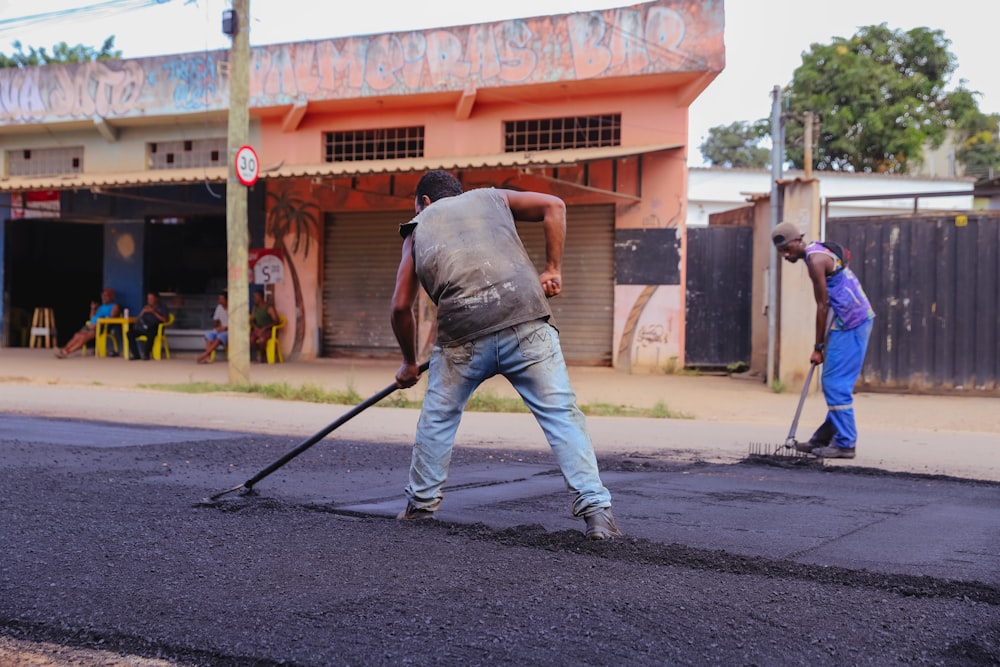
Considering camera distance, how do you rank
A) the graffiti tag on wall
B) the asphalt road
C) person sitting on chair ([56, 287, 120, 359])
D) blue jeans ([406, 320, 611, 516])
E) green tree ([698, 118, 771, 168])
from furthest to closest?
green tree ([698, 118, 771, 168]) < person sitting on chair ([56, 287, 120, 359]) < the graffiti tag on wall < blue jeans ([406, 320, 611, 516]) < the asphalt road

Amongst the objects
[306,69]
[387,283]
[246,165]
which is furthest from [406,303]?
[306,69]

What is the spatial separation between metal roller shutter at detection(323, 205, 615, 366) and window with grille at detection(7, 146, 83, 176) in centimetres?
600

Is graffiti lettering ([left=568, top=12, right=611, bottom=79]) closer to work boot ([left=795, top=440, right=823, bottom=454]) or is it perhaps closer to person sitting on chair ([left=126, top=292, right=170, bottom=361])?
person sitting on chair ([left=126, top=292, right=170, bottom=361])

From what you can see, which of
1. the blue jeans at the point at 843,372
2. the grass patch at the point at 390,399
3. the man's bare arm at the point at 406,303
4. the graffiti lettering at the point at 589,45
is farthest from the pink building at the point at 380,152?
the man's bare arm at the point at 406,303

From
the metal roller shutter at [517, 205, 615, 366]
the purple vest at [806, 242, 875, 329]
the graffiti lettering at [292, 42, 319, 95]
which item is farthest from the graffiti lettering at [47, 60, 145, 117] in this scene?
the purple vest at [806, 242, 875, 329]

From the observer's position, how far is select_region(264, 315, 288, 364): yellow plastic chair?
749 inches

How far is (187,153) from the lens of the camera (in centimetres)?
2027

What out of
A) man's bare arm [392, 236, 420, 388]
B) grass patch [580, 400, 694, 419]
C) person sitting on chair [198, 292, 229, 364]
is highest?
man's bare arm [392, 236, 420, 388]

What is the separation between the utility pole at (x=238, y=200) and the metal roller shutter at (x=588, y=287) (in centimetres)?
Result: 542

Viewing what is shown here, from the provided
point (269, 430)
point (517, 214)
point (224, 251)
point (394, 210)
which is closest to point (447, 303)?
point (517, 214)

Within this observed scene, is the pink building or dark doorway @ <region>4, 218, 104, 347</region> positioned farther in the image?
dark doorway @ <region>4, 218, 104, 347</region>

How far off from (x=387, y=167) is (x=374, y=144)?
3.34m

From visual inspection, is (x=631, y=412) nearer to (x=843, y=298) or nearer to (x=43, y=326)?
(x=843, y=298)

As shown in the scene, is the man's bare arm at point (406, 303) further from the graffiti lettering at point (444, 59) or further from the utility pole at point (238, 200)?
the graffiti lettering at point (444, 59)
